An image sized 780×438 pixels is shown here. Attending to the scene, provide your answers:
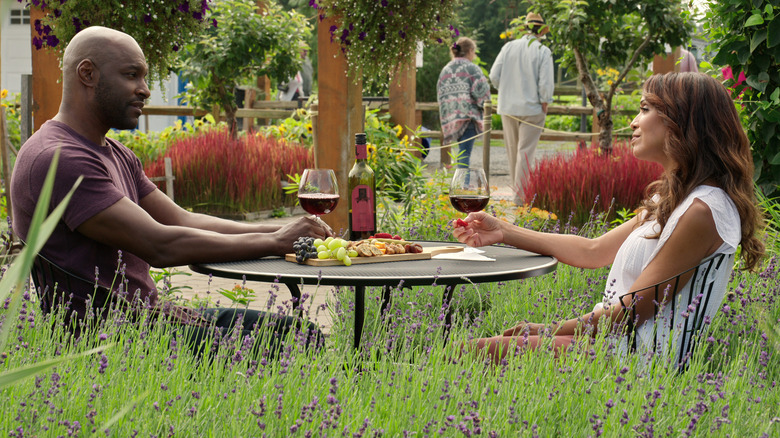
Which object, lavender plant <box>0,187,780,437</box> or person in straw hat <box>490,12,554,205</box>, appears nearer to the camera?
lavender plant <box>0,187,780,437</box>

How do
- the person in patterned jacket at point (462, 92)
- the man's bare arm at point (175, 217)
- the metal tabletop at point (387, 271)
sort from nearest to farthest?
the metal tabletop at point (387, 271), the man's bare arm at point (175, 217), the person in patterned jacket at point (462, 92)

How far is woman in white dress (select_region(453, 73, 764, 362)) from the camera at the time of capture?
238cm

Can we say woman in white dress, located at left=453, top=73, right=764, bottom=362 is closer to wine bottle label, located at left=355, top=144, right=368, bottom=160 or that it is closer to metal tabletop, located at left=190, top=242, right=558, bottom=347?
metal tabletop, located at left=190, top=242, right=558, bottom=347

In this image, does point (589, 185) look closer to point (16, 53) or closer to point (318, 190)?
point (318, 190)

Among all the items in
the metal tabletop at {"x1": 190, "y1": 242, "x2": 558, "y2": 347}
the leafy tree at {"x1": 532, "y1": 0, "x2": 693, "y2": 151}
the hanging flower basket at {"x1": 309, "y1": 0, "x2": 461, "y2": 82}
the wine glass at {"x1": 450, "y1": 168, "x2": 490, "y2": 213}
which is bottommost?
the metal tabletop at {"x1": 190, "y1": 242, "x2": 558, "y2": 347}

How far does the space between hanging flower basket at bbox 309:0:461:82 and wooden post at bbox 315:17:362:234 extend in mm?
166

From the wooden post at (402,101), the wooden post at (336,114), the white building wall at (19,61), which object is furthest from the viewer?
the white building wall at (19,61)

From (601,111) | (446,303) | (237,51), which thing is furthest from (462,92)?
(446,303)

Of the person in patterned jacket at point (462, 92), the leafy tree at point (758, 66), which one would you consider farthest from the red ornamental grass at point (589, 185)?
the person in patterned jacket at point (462, 92)

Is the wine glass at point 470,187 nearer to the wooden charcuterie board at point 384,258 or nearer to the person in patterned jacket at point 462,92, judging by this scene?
the wooden charcuterie board at point 384,258

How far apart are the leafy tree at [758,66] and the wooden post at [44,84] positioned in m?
4.22

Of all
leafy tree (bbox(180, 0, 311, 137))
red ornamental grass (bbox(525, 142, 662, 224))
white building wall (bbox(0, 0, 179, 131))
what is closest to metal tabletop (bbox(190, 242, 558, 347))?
red ornamental grass (bbox(525, 142, 662, 224))

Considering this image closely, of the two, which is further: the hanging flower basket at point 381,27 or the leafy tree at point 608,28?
the leafy tree at point 608,28

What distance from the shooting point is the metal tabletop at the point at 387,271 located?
2.19m
